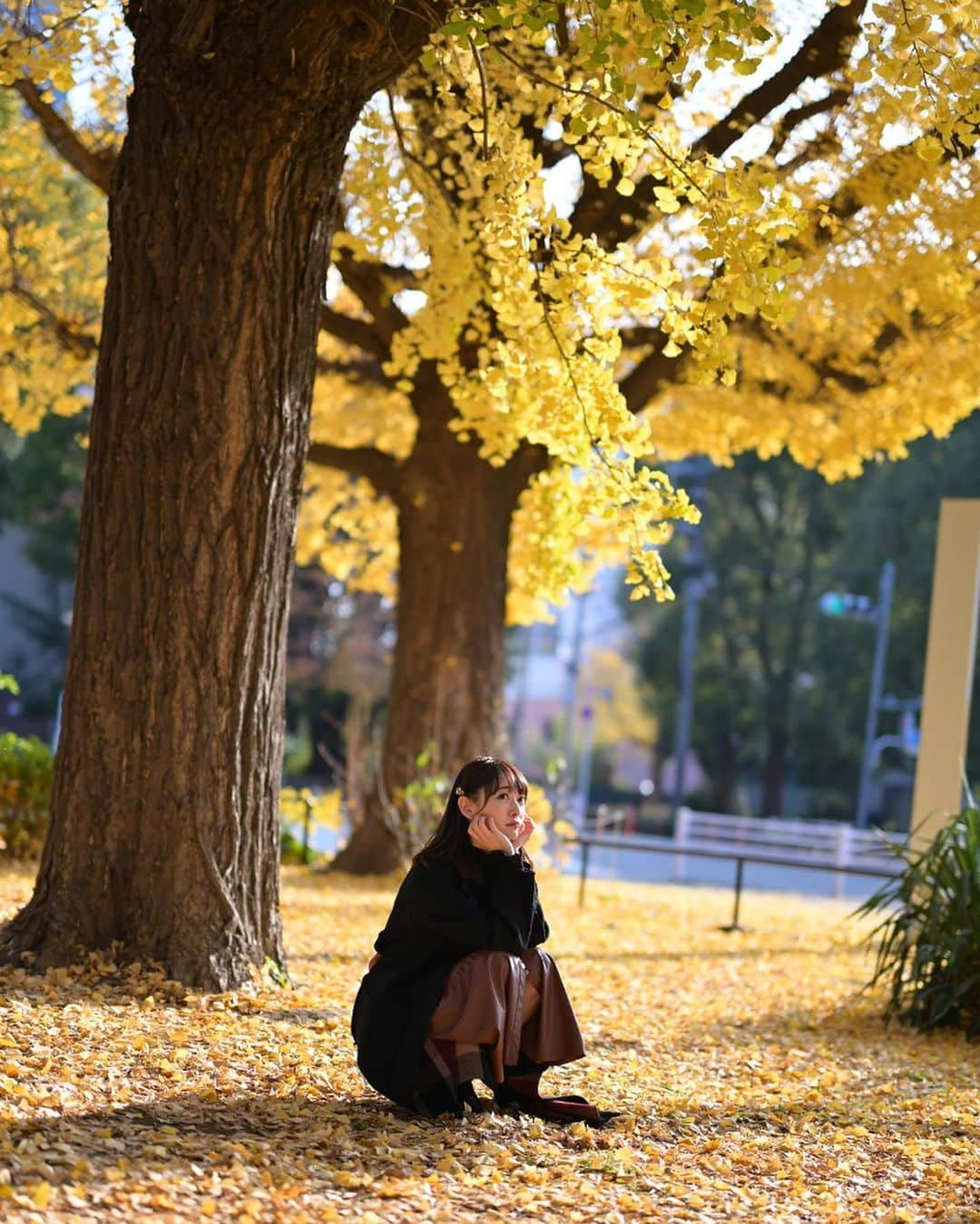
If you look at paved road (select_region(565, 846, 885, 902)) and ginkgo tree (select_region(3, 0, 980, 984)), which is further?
paved road (select_region(565, 846, 885, 902))

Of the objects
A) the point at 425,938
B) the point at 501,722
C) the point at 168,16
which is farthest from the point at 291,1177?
the point at 501,722

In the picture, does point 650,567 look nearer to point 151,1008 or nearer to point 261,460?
point 261,460

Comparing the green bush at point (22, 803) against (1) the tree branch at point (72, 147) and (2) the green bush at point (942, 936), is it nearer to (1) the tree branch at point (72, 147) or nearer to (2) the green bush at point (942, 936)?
(1) the tree branch at point (72, 147)

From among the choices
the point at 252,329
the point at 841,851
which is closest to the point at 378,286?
the point at 252,329

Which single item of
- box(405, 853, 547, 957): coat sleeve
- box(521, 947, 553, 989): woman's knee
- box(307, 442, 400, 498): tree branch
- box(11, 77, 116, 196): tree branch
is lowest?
box(521, 947, 553, 989): woman's knee

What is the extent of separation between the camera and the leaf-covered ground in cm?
361

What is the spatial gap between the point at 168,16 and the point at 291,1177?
4.12 m

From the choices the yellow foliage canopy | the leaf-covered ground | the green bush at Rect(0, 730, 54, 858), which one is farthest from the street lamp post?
the leaf-covered ground

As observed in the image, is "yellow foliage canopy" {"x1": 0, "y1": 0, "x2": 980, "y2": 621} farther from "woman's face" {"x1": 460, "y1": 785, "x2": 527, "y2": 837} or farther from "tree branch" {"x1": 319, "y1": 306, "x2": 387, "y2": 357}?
"woman's face" {"x1": 460, "y1": 785, "x2": 527, "y2": 837}

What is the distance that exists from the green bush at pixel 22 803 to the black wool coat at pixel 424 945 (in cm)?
641

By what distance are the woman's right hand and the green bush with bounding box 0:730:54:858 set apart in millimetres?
6504

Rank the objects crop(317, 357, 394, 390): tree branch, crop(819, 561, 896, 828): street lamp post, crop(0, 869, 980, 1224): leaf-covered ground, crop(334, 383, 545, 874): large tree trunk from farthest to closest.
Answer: crop(819, 561, 896, 828): street lamp post < crop(317, 357, 394, 390): tree branch < crop(334, 383, 545, 874): large tree trunk < crop(0, 869, 980, 1224): leaf-covered ground

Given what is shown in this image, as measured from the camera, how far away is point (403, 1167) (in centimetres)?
385

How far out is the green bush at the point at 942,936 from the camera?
694cm
